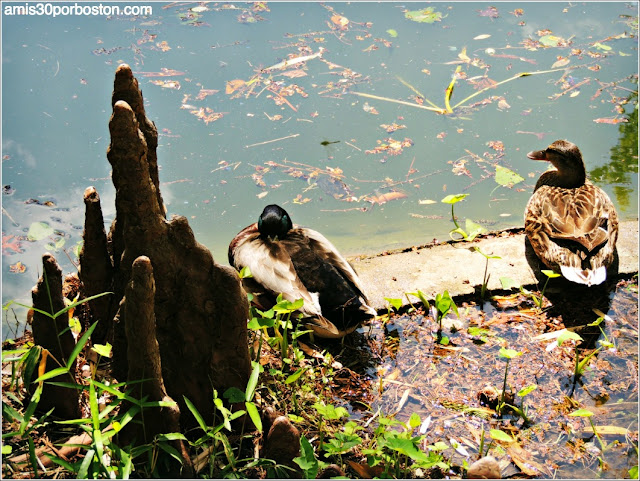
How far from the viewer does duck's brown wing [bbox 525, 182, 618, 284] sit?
463 centimetres

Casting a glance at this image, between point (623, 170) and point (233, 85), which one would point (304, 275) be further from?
point (623, 170)

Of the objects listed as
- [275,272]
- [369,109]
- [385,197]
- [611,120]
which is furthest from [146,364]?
[611,120]

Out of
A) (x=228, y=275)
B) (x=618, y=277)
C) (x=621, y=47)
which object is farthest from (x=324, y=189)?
(x=621, y=47)

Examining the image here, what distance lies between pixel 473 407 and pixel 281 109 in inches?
153

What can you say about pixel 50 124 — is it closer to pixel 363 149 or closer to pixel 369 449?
pixel 363 149

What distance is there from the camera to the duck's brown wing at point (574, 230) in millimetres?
4629

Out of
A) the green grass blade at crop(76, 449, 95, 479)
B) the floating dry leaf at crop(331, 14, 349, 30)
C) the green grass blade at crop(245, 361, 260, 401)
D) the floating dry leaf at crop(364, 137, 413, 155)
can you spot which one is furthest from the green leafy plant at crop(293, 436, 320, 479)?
the floating dry leaf at crop(331, 14, 349, 30)

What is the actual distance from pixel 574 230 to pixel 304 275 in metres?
1.97

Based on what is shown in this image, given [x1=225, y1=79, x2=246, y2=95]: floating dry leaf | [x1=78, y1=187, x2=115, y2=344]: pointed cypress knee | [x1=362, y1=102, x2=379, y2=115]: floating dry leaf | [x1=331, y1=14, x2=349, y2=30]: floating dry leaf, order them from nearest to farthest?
[x1=78, y1=187, x2=115, y2=344]: pointed cypress knee
[x1=362, y1=102, x2=379, y2=115]: floating dry leaf
[x1=225, y1=79, x2=246, y2=95]: floating dry leaf
[x1=331, y1=14, x2=349, y2=30]: floating dry leaf

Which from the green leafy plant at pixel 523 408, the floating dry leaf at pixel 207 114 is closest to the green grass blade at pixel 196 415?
the green leafy plant at pixel 523 408

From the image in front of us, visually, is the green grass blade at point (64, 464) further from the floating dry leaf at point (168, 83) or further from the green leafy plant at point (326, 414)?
the floating dry leaf at point (168, 83)

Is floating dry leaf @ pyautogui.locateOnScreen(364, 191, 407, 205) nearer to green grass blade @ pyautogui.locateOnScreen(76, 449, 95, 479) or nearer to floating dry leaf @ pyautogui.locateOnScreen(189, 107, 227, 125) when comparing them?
floating dry leaf @ pyautogui.locateOnScreen(189, 107, 227, 125)

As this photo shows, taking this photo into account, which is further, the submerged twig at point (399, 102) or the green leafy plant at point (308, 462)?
the submerged twig at point (399, 102)

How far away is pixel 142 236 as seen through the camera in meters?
3.02
